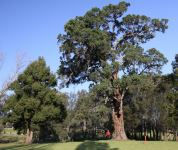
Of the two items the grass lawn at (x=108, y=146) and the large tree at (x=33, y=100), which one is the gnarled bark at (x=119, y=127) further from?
the grass lawn at (x=108, y=146)

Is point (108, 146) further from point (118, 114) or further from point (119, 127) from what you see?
point (118, 114)

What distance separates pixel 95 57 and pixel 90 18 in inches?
195

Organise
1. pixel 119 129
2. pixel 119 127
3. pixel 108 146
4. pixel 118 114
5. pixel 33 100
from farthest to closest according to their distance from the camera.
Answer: pixel 118 114 < pixel 119 127 < pixel 119 129 < pixel 33 100 < pixel 108 146

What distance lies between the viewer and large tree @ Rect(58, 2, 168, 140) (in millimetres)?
41969

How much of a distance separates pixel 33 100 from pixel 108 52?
10768 millimetres

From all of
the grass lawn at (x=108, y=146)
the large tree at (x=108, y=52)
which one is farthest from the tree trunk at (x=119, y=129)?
the grass lawn at (x=108, y=146)

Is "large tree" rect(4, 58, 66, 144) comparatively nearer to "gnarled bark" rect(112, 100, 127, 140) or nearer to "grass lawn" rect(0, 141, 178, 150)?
"gnarled bark" rect(112, 100, 127, 140)

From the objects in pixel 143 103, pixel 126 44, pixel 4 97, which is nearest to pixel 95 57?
pixel 126 44

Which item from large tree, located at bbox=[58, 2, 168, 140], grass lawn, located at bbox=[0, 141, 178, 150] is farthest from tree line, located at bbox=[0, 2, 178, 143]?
grass lawn, located at bbox=[0, 141, 178, 150]

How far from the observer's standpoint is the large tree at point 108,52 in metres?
42.0

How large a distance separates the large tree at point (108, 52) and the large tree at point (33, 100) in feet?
10.6

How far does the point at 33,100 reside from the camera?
42500 millimetres

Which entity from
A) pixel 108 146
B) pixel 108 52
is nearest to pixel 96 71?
pixel 108 52

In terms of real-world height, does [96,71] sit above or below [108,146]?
above
